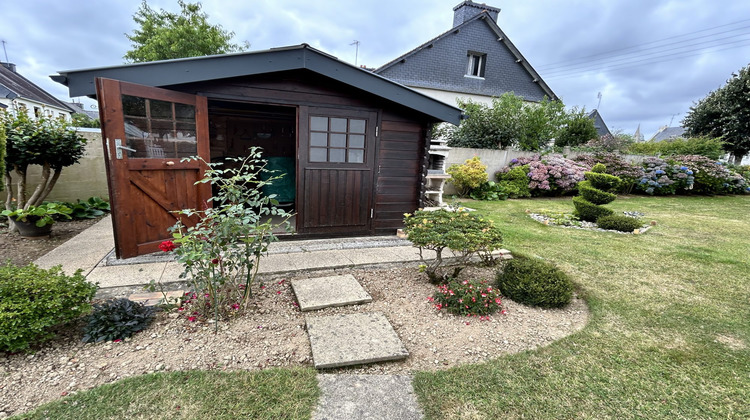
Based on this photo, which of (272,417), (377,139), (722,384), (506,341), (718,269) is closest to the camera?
(272,417)

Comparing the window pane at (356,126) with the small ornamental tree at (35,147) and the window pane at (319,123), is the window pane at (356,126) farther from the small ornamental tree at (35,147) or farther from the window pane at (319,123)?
the small ornamental tree at (35,147)

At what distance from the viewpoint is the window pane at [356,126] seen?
3855mm

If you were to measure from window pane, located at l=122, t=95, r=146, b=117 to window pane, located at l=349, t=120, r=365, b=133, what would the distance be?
6.77 feet

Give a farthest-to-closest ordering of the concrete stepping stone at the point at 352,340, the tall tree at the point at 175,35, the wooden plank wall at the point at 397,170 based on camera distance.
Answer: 1. the tall tree at the point at 175,35
2. the wooden plank wall at the point at 397,170
3. the concrete stepping stone at the point at 352,340

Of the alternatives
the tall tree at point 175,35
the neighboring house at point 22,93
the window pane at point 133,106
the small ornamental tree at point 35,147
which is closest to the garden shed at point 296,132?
the window pane at point 133,106

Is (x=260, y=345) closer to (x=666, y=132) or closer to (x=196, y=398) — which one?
(x=196, y=398)

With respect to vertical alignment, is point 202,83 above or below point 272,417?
above

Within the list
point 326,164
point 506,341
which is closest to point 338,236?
point 326,164

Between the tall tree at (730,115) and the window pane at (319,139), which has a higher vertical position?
the tall tree at (730,115)

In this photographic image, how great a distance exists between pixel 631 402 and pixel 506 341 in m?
0.67

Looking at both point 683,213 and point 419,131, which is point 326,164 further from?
point 683,213

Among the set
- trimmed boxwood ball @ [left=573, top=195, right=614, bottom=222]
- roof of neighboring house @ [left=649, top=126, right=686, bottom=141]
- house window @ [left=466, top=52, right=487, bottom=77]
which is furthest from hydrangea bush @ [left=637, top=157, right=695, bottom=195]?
roof of neighboring house @ [left=649, top=126, right=686, bottom=141]

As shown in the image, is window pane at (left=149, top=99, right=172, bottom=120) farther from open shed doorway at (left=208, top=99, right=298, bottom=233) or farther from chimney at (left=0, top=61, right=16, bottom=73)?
chimney at (left=0, top=61, right=16, bottom=73)

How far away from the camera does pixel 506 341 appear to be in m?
2.13
